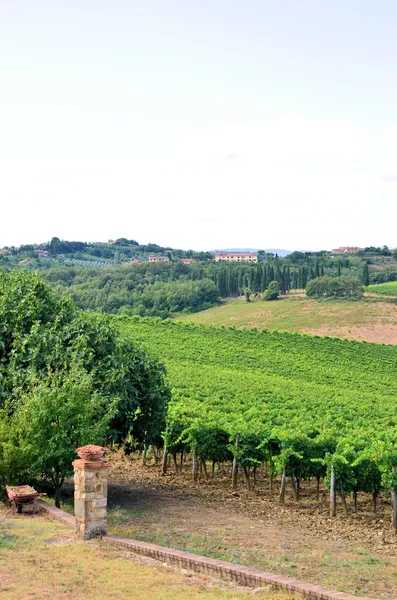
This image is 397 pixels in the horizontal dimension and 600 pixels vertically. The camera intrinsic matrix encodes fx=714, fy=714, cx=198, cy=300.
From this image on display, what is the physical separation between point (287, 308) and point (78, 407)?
102447mm

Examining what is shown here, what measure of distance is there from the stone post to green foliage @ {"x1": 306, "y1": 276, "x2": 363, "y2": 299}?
111m

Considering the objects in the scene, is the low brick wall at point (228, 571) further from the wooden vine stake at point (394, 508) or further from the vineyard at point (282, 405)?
the vineyard at point (282, 405)

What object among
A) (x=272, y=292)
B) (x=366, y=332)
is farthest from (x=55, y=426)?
(x=272, y=292)

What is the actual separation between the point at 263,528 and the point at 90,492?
5925 millimetres

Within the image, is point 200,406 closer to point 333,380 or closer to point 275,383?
point 275,383

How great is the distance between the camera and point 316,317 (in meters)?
110

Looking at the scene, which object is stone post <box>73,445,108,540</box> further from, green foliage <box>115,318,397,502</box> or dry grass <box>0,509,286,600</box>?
green foliage <box>115,318,397,502</box>

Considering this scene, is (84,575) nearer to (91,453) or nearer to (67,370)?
(91,453)

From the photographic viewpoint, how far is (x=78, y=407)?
742 inches

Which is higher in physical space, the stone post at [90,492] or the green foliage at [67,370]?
the green foliage at [67,370]

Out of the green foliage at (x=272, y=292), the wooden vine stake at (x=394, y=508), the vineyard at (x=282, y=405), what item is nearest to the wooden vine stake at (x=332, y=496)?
the vineyard at (x=282, y=405)

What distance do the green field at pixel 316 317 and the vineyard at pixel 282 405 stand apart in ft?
80.7

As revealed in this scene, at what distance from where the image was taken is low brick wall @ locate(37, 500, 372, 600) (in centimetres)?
1147

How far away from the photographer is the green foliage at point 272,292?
438ft
